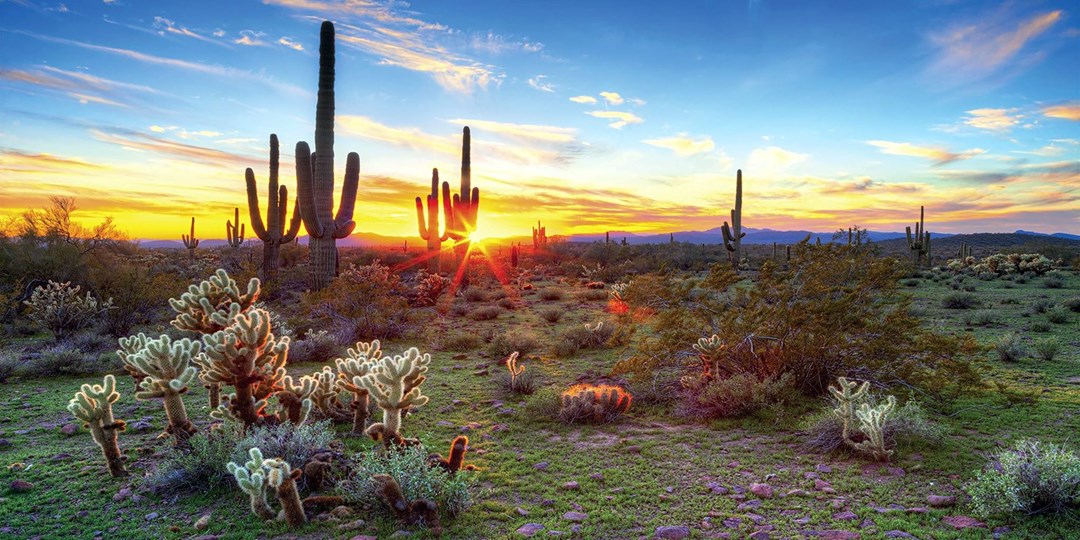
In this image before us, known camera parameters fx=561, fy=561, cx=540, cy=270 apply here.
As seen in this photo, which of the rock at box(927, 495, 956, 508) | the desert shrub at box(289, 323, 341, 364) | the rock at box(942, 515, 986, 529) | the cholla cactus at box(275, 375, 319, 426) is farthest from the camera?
the desert shrub at box(289, 323, 341, 364)

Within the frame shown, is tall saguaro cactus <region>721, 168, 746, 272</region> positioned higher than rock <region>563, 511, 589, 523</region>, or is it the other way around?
tall saguaro cactus <region>721, 168, 746, 272</region>

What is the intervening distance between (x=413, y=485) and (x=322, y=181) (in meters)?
13.6

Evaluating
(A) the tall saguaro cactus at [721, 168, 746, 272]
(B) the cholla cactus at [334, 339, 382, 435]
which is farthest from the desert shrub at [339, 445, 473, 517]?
(A) the tall saguaro cactus at [721, 168, 746, 272]

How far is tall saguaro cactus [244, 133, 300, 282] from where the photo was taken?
21297mm

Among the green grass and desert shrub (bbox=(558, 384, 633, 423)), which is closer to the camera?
the green grass

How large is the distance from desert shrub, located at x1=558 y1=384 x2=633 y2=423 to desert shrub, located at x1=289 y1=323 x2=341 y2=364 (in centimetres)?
599

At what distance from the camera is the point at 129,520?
14.8 ft

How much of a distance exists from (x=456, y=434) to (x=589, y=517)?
2.65m

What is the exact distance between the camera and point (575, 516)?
466cm

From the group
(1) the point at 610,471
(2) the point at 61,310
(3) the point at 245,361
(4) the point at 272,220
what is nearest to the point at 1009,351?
(1) the point at 610,471

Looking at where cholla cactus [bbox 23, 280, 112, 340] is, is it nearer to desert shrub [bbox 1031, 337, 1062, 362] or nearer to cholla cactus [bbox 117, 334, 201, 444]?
cholla cactus [bbox 117, 334, 201, 444]

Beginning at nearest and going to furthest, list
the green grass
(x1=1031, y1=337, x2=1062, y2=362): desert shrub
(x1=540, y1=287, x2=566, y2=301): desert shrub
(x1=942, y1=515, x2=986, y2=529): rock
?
1. (x1=942, y1=515, x2=986, y2=529): rock
2. the green grass
3. (x1=1031, y1=337, x2=1062, y2=362): desert shrub
4. (x1=540, y1=287, x2=566, y2=301): desert shrub

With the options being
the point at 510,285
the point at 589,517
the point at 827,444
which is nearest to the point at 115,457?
the point at 589,517

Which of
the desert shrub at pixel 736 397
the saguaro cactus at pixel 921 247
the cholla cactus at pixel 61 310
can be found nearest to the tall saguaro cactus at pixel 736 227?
the saguaro cactus at pixel 921 247
